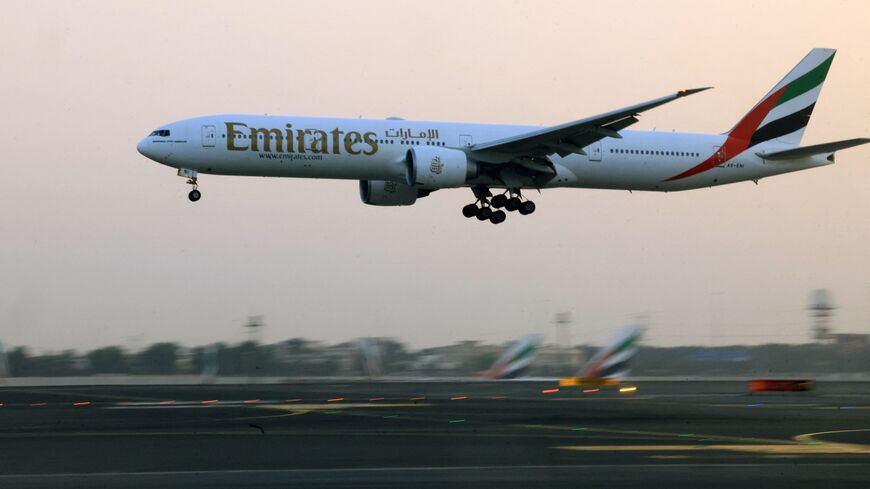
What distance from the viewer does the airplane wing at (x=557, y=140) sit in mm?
41625

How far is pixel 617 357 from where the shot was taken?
49812mm

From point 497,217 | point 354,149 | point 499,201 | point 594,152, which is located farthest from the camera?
point 497,217

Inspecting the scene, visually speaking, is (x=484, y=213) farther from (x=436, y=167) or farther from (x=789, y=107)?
(x=789, y=107)

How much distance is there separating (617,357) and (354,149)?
15.0 metres

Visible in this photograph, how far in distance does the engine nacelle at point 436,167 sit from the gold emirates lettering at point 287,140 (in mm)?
2203

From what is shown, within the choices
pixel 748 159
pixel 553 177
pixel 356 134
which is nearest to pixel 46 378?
pixel 356 134

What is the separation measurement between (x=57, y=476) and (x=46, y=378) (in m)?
36.4

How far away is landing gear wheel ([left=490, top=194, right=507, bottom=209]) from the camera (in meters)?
46.8

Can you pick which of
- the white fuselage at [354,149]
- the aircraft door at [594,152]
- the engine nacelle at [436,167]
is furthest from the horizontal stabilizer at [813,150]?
the engine nacelle at [436,167]

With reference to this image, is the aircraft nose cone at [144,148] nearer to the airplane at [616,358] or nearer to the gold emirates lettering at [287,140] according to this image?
the gold emirates lettering at [287,140]

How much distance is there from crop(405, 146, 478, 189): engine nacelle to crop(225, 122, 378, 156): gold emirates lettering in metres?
2.20

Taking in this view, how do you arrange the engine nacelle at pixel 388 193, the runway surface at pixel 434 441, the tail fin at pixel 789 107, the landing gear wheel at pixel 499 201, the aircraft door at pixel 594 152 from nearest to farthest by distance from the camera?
the runway surface at pixel 434 441
the aircraft door at pixel 594 152
the landing gear wheel at pixel 499 201
the engine nacelle at pixel 388 193
the tail fin at pixel 789 107

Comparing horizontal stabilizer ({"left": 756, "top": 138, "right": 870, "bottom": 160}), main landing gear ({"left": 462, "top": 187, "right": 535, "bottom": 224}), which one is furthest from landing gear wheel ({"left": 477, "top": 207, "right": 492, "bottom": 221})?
horizontal stabilizer ({"left": 756, "top": 138, "right": 870, "bottom": 160})

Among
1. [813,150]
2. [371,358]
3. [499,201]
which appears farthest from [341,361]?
[813,150]
